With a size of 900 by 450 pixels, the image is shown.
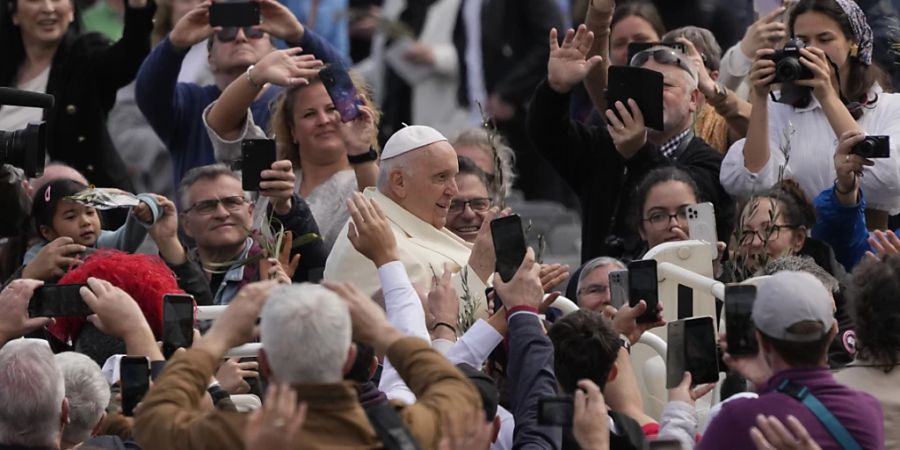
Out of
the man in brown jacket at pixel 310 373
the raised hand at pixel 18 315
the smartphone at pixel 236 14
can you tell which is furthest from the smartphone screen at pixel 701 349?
the smartphone at pixel 236 14

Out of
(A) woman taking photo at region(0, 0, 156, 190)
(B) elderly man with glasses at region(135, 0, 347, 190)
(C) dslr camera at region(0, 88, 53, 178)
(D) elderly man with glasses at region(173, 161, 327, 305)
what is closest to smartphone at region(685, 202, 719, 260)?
(D) elderly man with glasses at region(173, 161, 327, 305)

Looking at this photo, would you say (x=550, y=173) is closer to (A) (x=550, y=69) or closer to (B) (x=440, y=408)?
(A) (x=550, y=69)

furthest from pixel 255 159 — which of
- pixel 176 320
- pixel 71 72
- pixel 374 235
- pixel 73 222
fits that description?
pixel 71 72

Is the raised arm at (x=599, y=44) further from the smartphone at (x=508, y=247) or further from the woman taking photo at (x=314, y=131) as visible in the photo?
the smartphone at (x=508, y=247)

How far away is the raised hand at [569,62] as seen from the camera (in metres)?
9.14

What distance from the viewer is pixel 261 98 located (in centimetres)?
1024

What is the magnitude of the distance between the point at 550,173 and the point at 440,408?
838 cm

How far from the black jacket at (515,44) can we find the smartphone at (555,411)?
24.4ft

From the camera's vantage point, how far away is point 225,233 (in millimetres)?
9023

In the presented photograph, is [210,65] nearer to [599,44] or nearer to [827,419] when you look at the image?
[599,44]

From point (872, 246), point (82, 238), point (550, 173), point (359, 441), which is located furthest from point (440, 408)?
point (550, 173)

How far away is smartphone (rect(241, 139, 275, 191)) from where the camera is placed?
8242 mm

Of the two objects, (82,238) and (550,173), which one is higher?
(82,238)

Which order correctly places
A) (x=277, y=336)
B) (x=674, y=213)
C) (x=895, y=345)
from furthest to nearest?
1. (x=674, y=213)
2. (x=895, y=345)
3. (x=277, y=336)
